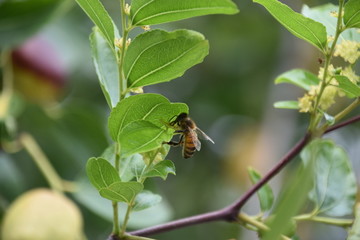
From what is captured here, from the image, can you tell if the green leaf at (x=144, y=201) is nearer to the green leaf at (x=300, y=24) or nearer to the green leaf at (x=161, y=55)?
the green leaf at (x=161, y=55)

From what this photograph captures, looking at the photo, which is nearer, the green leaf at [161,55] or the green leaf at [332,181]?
the green leaf at [161,55]

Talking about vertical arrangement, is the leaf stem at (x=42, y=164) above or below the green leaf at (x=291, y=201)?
below

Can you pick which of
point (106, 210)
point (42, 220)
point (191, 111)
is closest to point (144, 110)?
point (42, 220)

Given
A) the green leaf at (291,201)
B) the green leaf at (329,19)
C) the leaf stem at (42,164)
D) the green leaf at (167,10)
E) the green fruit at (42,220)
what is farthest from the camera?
the leaf stem at (42,164)

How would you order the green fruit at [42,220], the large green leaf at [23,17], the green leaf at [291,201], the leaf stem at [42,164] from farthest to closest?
the large green leaf at [23,17]
the leaf stem at [42,164]
the green fruit at [42,220]
the green leaf at [291,201]

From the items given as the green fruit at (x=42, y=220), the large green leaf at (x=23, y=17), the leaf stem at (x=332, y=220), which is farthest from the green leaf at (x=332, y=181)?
the large green leaf at (x=23, y=17)

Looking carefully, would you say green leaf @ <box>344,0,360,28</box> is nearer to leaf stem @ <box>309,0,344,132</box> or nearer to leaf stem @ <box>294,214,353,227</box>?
leaf stem @ <box>309,0,344,132</box>

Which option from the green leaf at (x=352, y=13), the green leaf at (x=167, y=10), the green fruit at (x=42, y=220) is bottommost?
the green fruit at (x=42, y=220)

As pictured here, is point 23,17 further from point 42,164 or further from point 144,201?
point 144,201
